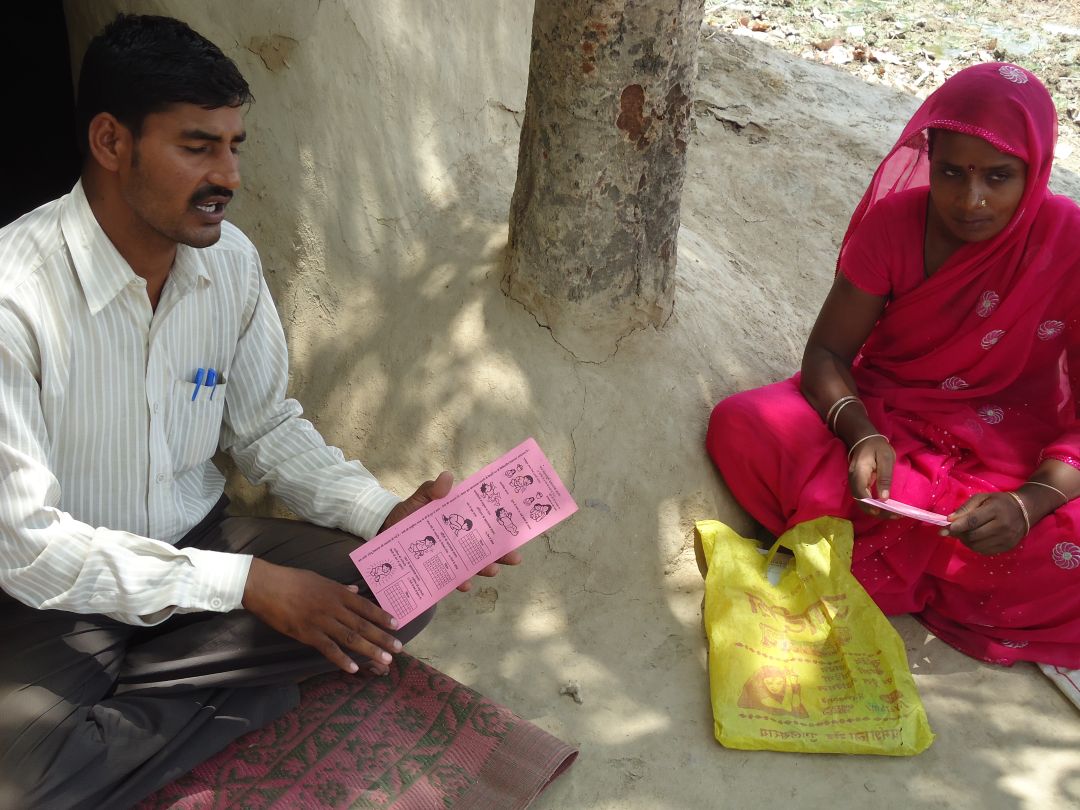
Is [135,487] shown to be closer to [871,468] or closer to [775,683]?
[775,683]

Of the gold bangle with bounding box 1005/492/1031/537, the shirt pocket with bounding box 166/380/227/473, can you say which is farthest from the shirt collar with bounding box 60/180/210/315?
the gold bangle with bounding box 1005/492/1031/537

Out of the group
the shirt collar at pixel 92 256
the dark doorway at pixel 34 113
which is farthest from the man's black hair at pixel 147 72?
the dark doorway at pixel 34 113

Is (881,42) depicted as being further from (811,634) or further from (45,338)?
(45,338)

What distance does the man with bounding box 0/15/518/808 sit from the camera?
205 centimetres

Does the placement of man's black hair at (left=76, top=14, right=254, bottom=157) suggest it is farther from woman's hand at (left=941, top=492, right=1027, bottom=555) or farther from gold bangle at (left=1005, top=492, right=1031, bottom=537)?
gold bangle at (left=1005, top=492, right=1031, bottom=537)

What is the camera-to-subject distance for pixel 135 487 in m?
2.31

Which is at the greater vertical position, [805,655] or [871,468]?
[871,468]

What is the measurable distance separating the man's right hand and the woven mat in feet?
1.18

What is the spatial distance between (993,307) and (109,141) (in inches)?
91.9

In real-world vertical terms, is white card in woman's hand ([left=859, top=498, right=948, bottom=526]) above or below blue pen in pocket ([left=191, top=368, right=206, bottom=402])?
below

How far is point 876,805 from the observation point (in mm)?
2508

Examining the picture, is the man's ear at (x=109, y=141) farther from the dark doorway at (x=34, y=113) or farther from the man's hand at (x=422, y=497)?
the dark doorway at (x=34, y=113)

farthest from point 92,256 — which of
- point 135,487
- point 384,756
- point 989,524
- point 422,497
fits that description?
point 989,524

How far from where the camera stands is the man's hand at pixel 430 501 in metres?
2.30
